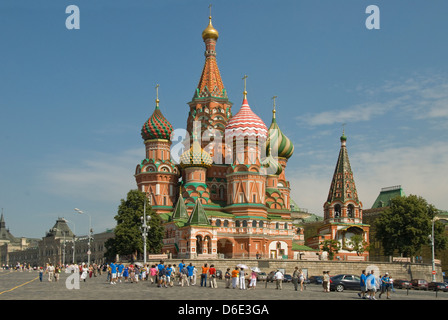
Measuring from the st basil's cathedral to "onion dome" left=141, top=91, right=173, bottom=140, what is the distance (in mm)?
126

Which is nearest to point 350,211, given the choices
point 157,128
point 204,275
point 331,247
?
point 331,247

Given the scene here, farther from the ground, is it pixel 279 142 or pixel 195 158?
pixel 279 142

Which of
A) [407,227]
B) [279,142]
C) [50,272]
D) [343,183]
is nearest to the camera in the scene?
[50,272]

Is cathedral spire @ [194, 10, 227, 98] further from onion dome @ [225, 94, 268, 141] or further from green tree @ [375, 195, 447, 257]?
green tree @ [375, 195, 447, 257]

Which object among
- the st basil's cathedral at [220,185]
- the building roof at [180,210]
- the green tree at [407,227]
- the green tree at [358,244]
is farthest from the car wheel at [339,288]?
the green tree at [358,244]

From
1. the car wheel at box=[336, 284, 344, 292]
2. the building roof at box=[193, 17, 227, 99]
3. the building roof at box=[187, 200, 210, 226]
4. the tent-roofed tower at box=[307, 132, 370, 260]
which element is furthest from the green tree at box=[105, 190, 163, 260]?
the car wheel at box=[336, 284, 344, 292]

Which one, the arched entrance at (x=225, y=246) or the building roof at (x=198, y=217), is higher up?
the building roof at (x=198, y=217)

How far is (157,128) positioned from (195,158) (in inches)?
257

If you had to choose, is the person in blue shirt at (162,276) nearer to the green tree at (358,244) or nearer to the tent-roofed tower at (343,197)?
the green tree at (358,244)

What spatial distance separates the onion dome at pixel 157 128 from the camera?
260 feet

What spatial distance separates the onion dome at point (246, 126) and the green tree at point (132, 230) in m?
15.0

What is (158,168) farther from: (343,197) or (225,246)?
(343,197)

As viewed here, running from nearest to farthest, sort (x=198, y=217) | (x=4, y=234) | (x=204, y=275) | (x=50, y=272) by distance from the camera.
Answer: (x=204, y=275) → (x=50, y=272) → (x=198, y=217) → (x=4, y=234)

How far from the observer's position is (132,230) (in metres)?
65.8
